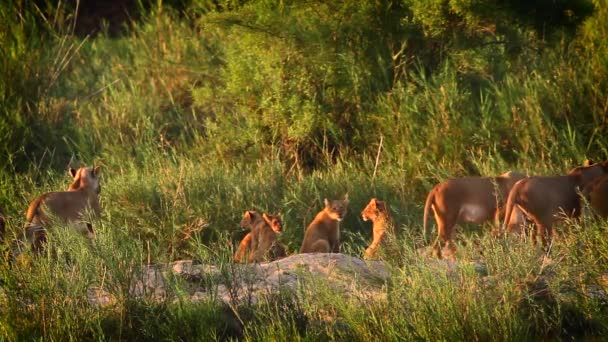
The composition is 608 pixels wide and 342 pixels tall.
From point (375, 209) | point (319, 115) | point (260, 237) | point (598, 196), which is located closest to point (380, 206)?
point (375, 209)

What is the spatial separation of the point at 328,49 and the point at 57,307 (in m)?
5.59

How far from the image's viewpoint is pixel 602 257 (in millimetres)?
9797

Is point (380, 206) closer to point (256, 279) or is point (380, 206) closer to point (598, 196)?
point (598, 196)

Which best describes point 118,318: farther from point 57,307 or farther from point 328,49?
point 328,49

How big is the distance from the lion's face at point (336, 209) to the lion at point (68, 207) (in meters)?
1.83

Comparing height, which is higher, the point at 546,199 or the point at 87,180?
the point at 546,199

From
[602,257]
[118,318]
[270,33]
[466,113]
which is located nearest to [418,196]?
[466,113]

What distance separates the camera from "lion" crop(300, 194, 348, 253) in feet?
38.6

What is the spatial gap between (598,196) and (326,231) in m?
2.15

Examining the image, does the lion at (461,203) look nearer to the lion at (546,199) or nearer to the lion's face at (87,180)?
the lion at (546,199)

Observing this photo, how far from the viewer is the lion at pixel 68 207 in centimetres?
1138

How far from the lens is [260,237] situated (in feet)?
38.2

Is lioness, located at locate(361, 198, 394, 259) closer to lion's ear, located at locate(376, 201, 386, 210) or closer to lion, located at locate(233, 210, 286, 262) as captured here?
lion's ear, located at locate(376, 201, 386, 210)

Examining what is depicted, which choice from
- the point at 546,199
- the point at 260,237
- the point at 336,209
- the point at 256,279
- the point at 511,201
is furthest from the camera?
the point at 336,209
